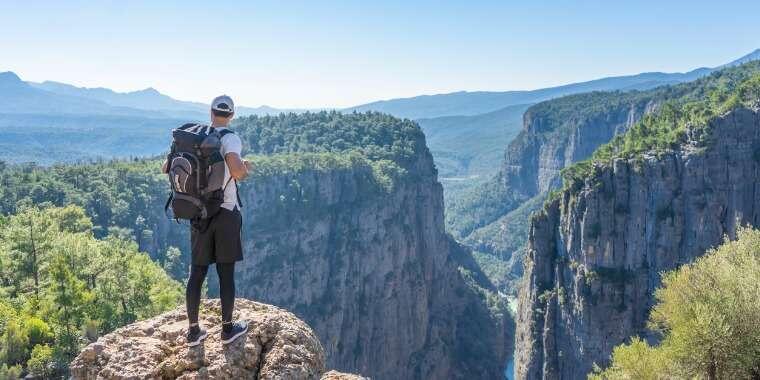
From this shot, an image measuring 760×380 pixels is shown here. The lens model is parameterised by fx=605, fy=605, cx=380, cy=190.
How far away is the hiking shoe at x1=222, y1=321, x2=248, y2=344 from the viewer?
30.4 feet

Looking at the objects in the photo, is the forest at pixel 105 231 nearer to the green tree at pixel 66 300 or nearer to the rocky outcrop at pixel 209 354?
the green tree at pixel 66 300

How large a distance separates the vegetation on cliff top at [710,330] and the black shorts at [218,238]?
601 inches

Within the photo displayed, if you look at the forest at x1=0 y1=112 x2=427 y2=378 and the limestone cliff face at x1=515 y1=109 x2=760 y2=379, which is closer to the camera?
the forest at x1=0 y1=112 x2=427 y2=378

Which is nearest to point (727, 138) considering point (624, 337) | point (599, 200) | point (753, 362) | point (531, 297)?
point (599, 200)

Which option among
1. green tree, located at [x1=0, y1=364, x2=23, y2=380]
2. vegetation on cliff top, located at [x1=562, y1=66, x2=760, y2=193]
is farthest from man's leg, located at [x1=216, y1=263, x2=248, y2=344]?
vegetation on cliff top, located at [x1=562, y1=66, x2=760, y2=193]

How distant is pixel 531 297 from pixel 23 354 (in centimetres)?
6286

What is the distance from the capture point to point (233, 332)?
9312 millimetres

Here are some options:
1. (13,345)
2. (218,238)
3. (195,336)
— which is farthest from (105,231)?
(218,238)

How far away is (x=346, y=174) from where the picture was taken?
11069cm

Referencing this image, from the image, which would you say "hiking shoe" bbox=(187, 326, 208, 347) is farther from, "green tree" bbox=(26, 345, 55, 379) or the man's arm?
"green tree" bbox=(26, 345, 55, 379)

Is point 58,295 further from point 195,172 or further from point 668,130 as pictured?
point 668,130

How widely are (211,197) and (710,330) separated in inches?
637

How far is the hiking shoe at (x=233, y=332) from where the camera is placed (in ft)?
30.4

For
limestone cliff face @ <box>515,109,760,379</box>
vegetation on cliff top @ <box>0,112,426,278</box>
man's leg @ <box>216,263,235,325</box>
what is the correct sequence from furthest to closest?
vegetation on cliff top @ <box>0,112,426,278</box>
limestone cliff face @ <box>515,109,760,379</box>
man's leg @ <box>216,263,235,325</box>
